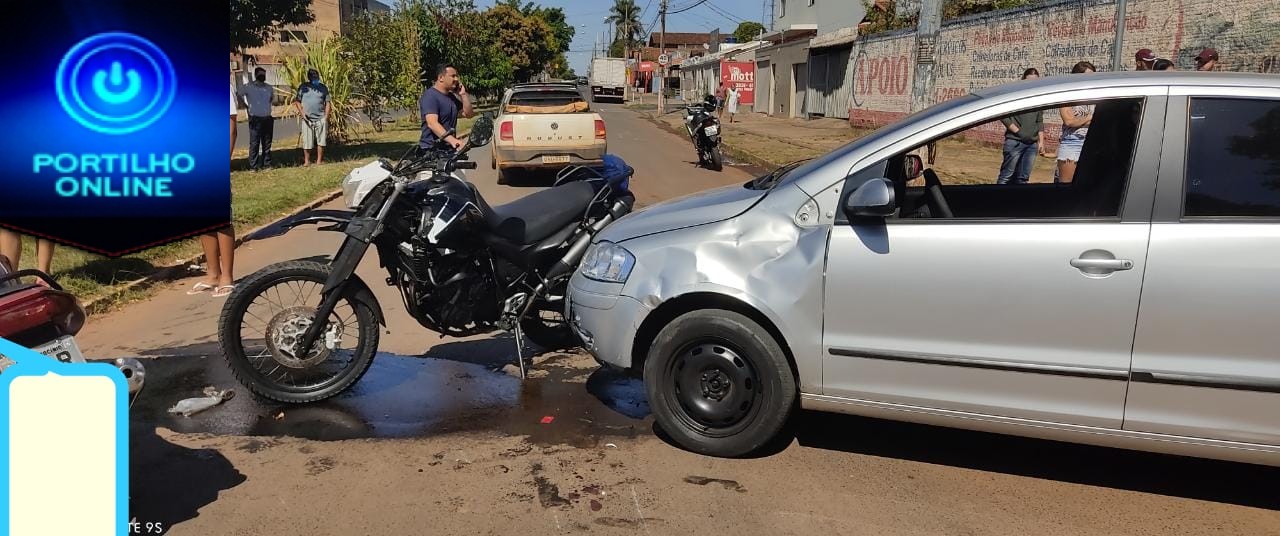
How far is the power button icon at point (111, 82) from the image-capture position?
6.70 metres

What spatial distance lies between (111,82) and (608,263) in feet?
15.8

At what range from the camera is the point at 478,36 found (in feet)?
133

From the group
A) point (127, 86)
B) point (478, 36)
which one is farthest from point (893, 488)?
point (478, 36)

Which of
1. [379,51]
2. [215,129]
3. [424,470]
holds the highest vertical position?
[379,51]

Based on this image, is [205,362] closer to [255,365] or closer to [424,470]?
[255,365]

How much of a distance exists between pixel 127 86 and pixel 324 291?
345 centimetres

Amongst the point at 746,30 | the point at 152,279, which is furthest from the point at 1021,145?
the point at 746,30

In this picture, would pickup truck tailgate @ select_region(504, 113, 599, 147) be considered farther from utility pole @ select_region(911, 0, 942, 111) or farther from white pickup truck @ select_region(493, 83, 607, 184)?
utility pole @ select_region(911, 0, 942, 111)

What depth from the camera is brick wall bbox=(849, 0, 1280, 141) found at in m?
13.0

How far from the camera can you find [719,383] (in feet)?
13.0

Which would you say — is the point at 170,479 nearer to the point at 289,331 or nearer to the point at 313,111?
the point at 289,331

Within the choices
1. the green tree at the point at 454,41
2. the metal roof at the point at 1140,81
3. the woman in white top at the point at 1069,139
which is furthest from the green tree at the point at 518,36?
the metal roof at the point at 1140,81

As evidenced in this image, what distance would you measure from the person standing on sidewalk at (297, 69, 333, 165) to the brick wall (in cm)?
1123

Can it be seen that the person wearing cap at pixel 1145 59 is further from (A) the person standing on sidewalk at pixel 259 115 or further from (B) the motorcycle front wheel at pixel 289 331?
(A) the person standing on sidewalk at pixel 259 115
